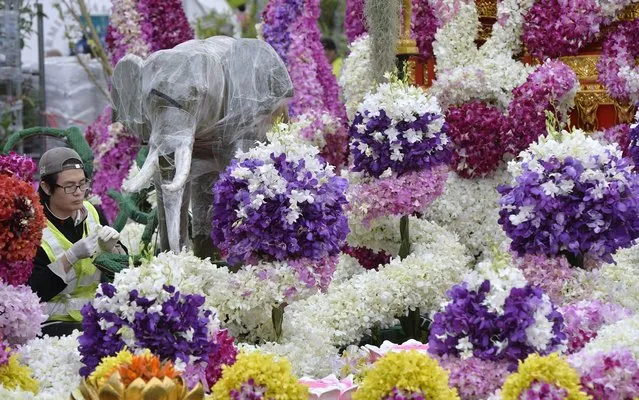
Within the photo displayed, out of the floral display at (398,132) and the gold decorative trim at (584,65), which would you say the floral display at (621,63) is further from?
the floral display at (398,132)

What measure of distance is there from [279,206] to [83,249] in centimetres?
108

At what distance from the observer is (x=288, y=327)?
5242mm

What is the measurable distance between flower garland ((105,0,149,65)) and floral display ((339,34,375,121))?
6.32 feet

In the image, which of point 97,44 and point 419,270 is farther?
point 97,44

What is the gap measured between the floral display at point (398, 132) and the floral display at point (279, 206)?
1010 mm

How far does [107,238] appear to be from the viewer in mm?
5457

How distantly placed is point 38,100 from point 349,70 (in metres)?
4.49

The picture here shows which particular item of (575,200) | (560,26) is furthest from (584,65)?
(575,200)

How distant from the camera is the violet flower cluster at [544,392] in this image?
362 cm

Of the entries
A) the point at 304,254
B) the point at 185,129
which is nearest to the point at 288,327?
the point at 304,254

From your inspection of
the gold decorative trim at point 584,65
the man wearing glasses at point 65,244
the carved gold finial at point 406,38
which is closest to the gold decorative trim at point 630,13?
the gold decorative trim at point 584,65

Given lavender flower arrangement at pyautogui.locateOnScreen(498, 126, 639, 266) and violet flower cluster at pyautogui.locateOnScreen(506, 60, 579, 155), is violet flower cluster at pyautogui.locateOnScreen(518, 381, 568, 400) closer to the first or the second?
lavender flower arrangement at pyautogui.locateOnScreen(498, 126, 639, 266)

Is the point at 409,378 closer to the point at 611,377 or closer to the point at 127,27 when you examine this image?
the point at 611,377

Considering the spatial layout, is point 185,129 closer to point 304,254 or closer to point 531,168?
point 304,254
